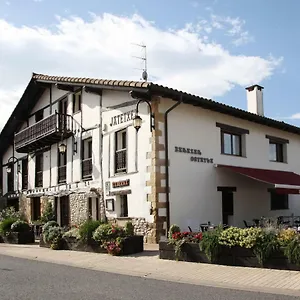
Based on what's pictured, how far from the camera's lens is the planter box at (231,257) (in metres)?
9.13

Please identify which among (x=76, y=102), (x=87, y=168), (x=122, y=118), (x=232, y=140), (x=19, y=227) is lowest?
(x=19, y=227)

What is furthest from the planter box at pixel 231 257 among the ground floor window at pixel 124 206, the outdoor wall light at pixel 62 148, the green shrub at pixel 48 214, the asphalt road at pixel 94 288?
the green shrub at pixel 48 214

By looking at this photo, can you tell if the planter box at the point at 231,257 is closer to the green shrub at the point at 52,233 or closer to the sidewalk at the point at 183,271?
the sidewalk at the point at 183,271

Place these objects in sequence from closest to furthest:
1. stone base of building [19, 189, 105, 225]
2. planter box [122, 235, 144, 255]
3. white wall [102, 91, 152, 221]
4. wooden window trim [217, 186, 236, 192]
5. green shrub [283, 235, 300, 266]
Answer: green shrub [283, 235, 300, 266]
planter box [122, 235, 144, 255]
white wall [102, 91, 152, 221]
wooden window trim [217, 186, 236, 192]
stone base of building [19, 189, 105, 225]

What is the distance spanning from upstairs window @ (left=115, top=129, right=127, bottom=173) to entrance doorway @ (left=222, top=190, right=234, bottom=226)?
4234mm

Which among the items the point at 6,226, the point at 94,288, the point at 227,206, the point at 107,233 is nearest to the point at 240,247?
the point at 94,288

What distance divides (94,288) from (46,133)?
14.1 meters

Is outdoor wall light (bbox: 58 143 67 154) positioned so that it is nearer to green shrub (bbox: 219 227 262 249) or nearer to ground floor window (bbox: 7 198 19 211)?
ground floor window (bbox: 7 198 19 211)

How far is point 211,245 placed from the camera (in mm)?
10016

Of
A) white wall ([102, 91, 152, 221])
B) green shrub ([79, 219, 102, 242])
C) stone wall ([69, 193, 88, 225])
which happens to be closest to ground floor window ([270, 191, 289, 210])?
white wall ([102, 91, 152, 221])

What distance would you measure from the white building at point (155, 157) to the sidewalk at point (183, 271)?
10.2 ft

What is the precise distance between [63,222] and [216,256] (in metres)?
12.5

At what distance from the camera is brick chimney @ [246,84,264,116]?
72.4ft

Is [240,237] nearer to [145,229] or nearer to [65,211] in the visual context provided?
[145,229]
